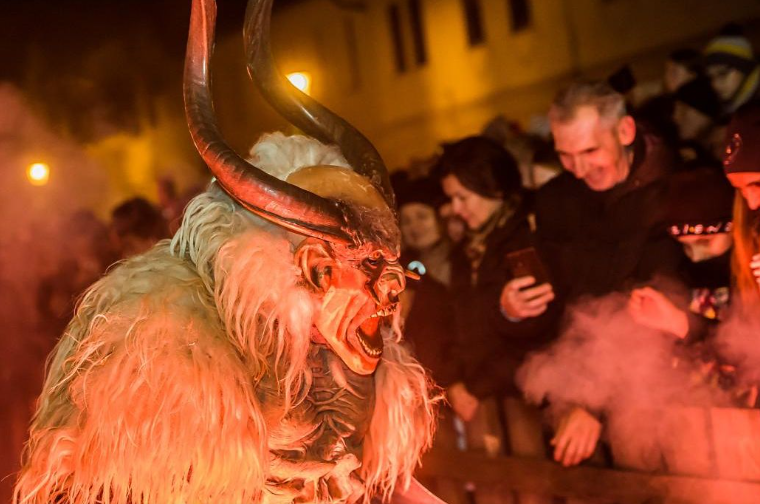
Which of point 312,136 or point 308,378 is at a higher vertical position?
point 312,136

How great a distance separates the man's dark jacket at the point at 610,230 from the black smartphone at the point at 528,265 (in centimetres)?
11

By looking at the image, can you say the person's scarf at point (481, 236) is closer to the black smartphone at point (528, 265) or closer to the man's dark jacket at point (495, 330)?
the man's dark jacket at point (495, 330)

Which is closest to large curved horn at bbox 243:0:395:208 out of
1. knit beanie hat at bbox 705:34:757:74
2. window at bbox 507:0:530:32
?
knit beanie hat at bbox 705:34:757:74

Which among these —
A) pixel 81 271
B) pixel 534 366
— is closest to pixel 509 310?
pixel 534 366

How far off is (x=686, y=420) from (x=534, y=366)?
0.76 m

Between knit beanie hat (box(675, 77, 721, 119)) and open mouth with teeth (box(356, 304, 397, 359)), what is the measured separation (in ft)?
9.25

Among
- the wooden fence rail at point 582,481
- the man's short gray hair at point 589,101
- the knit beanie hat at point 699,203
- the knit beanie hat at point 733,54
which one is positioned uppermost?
the knit beanie hat at point 733,54

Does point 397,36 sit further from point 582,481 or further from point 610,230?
point 582,481

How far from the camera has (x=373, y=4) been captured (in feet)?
53.6

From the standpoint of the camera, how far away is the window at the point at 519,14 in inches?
567

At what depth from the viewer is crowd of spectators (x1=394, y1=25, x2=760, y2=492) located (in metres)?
3.53

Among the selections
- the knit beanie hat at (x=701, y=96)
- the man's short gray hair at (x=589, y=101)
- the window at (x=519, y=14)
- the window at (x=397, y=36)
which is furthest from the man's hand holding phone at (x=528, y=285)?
the window at (x=397, y=36)

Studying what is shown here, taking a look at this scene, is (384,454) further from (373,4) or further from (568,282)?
(373,4)

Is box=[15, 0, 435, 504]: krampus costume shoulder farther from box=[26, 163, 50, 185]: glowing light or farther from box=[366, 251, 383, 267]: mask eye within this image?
box=[26, 163, 50, 185]: glowing light
